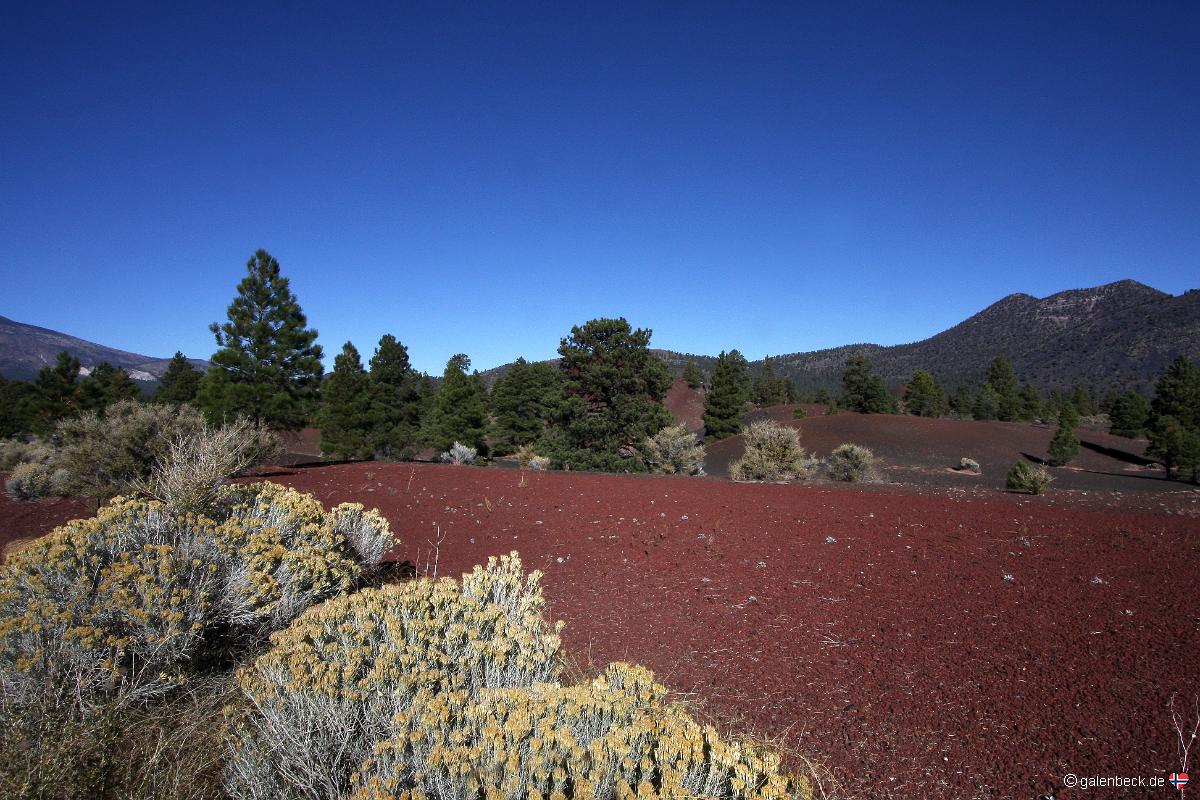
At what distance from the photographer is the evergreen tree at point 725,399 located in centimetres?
3812

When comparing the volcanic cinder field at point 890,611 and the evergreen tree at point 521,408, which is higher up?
the evergreen tree at point 521,408

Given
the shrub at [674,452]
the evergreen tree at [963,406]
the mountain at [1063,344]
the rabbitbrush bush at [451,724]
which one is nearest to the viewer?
the rabbitbrush bush at [451,724]

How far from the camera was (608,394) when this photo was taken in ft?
68.0

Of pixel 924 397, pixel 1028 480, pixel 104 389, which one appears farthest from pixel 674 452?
pixel 924 397

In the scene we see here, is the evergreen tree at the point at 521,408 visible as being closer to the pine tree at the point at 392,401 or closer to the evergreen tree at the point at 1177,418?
the pine tree at the point at 392,401

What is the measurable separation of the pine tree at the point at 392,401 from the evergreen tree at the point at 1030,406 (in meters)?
50.3

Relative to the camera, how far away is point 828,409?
5366 cm

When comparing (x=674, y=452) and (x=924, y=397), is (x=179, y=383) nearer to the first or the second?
(x=674, y=452)

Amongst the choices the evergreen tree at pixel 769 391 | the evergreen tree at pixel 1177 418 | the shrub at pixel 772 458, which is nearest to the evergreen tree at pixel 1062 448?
the evergreen tree at pixel 1177 418

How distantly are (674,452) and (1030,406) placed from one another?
4844cm

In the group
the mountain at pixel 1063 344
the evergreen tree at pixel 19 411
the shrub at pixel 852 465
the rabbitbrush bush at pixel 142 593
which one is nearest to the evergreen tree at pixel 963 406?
the mountain at pixel 1063 344

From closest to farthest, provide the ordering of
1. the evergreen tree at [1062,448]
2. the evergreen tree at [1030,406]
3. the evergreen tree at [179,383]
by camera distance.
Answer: the evergreen tree at [1062,448] < the evergreen tree at [179,383] < the evergreen tree at [1030,406]

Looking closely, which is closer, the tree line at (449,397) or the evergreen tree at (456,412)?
the tree line at (449,397)

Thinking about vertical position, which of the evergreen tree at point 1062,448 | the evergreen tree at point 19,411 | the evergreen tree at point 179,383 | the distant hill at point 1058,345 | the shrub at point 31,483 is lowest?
the evergreen tree at point 1062,448
